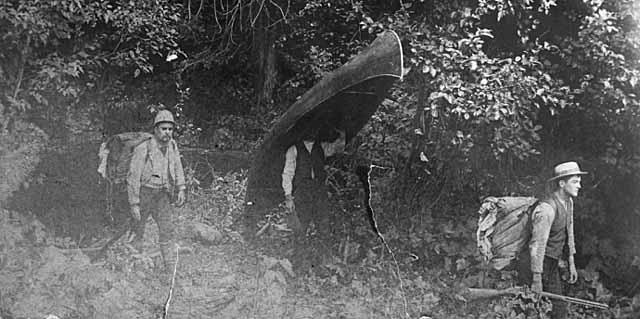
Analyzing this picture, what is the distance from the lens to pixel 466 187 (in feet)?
14.8

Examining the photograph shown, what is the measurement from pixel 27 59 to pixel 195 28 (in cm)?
96

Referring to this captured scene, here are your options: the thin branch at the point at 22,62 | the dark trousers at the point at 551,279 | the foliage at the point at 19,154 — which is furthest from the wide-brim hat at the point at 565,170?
the thin branch at the point at 22,62

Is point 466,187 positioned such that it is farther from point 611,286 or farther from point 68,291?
point 68,291

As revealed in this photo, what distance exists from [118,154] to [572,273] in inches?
107

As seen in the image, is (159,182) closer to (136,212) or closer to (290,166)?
(136,212)

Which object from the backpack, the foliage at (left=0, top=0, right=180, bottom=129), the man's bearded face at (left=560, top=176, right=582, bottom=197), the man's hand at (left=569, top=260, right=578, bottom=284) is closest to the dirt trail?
the foliage at (left=0, top=0, right=180, bottom=129)

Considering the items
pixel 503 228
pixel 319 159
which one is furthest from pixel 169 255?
pixel 503 228

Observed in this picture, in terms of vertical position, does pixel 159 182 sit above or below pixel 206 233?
above

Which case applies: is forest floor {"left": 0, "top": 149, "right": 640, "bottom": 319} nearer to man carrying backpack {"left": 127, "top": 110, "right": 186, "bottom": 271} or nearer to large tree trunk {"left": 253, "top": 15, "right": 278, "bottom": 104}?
man carrying backpack {"left": 127, "top": 110, "right": 186, "bottom": 271}

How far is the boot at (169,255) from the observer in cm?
424

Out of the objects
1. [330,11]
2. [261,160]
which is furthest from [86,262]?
[330,11]

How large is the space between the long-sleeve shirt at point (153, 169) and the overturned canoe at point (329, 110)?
1.40 feet

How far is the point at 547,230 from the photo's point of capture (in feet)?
14.6

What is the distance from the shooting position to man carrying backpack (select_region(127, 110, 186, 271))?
4266 mm
